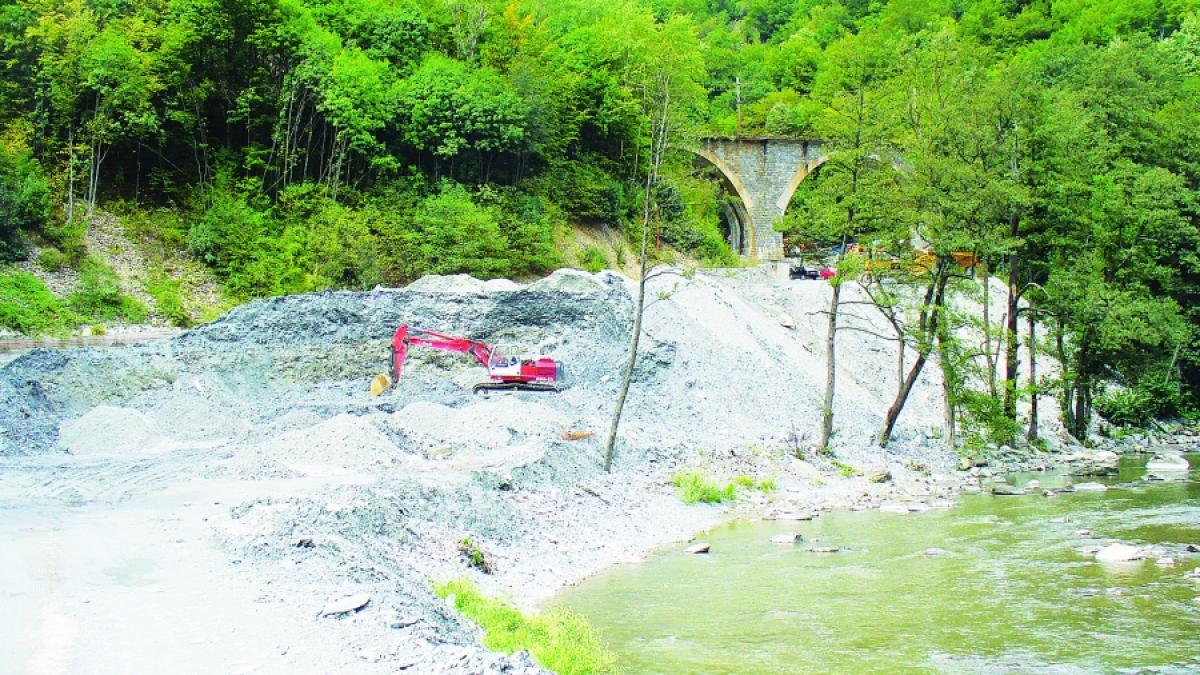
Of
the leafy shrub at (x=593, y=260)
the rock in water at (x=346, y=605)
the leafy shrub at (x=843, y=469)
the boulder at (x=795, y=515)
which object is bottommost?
the boulder at (x=795, y=515)

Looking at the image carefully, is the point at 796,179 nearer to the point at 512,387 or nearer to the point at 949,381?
the point at 949,381

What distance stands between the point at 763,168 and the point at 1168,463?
33716 millimetres

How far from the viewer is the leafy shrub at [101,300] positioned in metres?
33.5

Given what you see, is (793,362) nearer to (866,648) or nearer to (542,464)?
(542,464)

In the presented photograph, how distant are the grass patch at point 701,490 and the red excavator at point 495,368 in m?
7.54

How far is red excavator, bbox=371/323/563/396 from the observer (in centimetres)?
2495

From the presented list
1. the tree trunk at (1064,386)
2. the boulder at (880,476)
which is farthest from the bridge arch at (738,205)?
the boulder at (880,476)

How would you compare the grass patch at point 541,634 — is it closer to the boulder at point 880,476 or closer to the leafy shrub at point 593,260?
the boulder at point 880,476

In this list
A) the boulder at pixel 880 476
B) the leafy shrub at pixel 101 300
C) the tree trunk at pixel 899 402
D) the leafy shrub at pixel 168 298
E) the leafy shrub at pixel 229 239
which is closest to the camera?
the boulder at pixel 880 476

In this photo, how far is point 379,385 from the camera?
82.5 ft

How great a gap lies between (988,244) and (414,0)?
34.1 metres

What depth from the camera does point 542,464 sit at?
17.4 metres

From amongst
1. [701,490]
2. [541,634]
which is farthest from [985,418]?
[541,634]

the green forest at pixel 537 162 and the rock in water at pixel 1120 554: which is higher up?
the green forest at pixel 537 162
